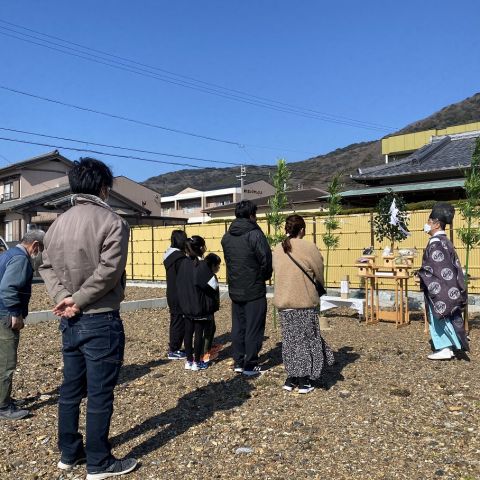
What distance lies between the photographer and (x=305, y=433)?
3596mm

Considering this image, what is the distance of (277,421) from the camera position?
12.7 feet

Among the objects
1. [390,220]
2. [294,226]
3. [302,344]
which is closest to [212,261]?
[294,226]

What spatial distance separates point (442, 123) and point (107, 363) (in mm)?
86211

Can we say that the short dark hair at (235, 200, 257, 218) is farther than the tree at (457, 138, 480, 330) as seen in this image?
No

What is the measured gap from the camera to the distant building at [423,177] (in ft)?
47.1

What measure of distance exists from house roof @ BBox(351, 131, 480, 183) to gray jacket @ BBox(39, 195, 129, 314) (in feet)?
45.6

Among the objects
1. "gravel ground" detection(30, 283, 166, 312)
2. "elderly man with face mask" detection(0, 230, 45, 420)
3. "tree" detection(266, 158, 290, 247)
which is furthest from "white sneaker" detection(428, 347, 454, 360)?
"gravel ground" detection(30, 283, 166, 312)

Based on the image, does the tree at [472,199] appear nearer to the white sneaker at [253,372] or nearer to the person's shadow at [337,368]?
the person's shadow at [337,368]

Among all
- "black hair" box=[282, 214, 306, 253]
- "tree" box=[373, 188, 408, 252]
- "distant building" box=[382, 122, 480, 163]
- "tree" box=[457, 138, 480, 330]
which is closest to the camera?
"black hair" box=[282, 214, 306, 253]

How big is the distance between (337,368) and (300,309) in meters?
1.31

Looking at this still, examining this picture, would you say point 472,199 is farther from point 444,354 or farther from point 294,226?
point 294,226

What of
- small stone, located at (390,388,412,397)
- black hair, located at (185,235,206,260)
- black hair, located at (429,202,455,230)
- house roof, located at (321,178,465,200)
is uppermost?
house roof, located at (321,178,465,200)

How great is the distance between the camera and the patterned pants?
4496 mm

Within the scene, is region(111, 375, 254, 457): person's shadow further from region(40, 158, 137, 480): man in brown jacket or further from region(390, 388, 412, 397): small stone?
region(390, 388, 412, 397): small stone
